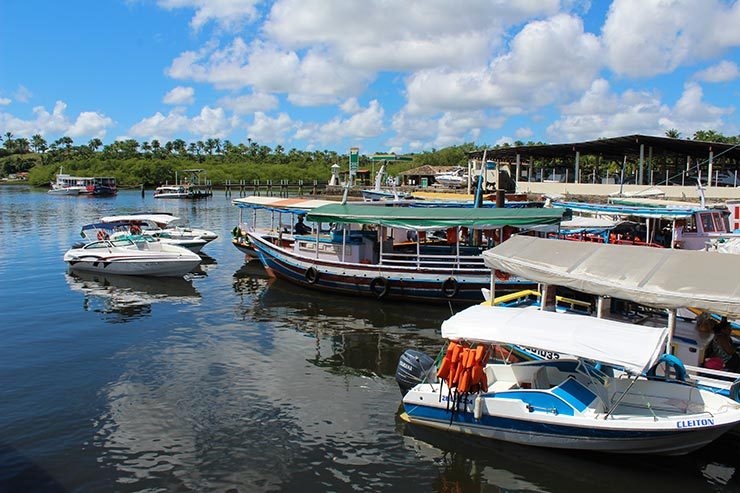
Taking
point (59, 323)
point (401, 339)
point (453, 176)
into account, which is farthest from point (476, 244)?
point (453, 176)

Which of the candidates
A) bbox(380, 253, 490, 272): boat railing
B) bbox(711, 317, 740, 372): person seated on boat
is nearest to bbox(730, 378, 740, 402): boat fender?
bbox(711, 317, 740, 372): person seated on boat

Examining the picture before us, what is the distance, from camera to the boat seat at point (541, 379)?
11250mm

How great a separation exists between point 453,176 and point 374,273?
71.0 m

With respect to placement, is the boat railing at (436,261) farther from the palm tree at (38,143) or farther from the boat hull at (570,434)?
the palm tree at (38,143)

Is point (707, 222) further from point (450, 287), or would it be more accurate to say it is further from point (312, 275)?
point (312, 275)

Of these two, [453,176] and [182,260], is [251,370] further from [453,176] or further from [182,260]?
[453,176]

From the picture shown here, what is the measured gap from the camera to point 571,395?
10.3 m

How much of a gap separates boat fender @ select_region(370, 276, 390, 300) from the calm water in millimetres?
546

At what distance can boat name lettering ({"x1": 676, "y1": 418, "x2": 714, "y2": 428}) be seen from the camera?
363 inches

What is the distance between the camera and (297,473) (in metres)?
9.85

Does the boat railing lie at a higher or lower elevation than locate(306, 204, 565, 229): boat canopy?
lower

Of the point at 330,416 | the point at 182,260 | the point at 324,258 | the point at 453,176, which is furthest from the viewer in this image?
the point at 453,176

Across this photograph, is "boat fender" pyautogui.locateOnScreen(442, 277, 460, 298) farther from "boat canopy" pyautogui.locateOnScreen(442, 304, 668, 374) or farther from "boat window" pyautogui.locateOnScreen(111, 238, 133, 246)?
"boat window" pyautogui.locateOnScreen(111, 238, 133, 246)

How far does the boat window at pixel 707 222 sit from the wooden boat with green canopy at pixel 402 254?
385 inches
